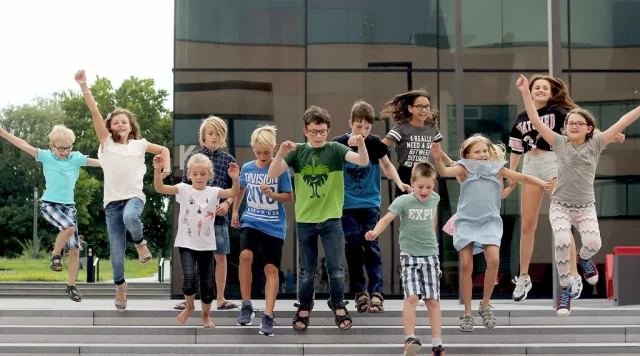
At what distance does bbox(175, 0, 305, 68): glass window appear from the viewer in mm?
16125

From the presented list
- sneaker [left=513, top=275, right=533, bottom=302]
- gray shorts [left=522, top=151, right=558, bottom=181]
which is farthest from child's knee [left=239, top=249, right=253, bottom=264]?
gray shorts [left=522, top=151, right=558, bottom=181]

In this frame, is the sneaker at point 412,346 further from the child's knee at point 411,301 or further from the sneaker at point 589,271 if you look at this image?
the sneaker at point 589,271

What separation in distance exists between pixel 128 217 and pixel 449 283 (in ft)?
27.1

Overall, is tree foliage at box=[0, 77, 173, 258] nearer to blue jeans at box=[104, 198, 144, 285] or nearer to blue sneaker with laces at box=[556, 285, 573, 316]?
blue jeans at box=[104, 198, 144, 285]

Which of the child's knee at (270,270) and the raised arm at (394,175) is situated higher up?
the raised arm at (394,175)

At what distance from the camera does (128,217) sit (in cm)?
913

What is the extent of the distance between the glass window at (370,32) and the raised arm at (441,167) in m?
7.85

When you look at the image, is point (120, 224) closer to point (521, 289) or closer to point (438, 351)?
point (438, 351)

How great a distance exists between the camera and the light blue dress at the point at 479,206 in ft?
28.4

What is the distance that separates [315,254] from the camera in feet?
28.6

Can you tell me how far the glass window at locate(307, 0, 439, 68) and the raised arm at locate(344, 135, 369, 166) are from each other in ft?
26.4

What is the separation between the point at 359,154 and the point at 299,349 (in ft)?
5.93

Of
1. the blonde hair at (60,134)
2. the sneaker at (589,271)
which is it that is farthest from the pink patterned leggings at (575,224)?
the blonde hair at (60,134)

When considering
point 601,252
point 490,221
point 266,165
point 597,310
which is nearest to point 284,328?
point 266,165
